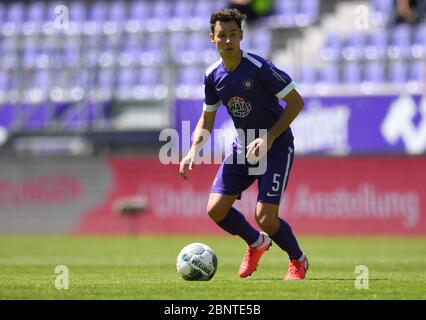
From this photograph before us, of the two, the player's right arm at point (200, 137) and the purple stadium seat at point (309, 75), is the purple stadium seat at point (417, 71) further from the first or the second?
the player's right arm at point (200, 137)

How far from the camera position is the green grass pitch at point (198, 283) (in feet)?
28.1

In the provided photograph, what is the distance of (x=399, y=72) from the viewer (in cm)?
2556

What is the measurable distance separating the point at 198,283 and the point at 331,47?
18.4 m

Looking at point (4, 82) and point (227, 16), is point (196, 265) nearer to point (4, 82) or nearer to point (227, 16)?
point (227, 16)

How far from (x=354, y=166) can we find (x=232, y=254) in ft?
25.0

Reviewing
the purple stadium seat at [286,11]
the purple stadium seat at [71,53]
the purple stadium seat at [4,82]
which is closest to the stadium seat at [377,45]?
the purple stadium seat at [286,11]

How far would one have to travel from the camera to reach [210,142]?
24.5m

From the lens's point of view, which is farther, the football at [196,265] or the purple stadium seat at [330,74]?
the purple stadium seat at [330,74]

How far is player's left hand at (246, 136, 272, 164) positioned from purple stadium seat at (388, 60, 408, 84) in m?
16.3

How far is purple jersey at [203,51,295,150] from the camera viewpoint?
999 centimetres

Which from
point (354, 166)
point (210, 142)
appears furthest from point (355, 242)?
point (210, 142)

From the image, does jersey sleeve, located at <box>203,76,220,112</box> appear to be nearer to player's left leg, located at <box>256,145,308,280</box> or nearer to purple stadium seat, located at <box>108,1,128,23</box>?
player's left leg, located at <box>256,145,308,280</box>

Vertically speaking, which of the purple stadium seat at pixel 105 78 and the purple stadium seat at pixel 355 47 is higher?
the purple stadium seat at pixel 355 47

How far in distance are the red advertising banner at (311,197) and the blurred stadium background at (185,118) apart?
29 millimetres
